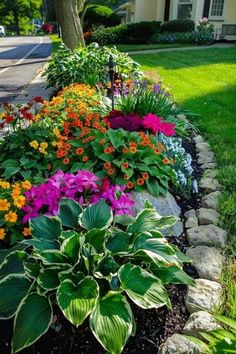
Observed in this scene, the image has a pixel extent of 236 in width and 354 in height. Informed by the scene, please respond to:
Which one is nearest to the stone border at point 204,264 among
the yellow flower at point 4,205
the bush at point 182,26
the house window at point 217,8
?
the yellow flower at point 4,205

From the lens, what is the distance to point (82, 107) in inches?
157

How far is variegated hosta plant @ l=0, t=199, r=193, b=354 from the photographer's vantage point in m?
1.69

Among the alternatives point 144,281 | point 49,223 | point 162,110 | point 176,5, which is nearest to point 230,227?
point 144,281

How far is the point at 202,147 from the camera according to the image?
4.41 m

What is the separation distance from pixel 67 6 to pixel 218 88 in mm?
5149

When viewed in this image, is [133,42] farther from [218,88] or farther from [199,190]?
[199,190]

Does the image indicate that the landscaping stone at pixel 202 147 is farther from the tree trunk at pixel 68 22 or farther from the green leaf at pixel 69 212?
the tree trunk at pixel 68 22

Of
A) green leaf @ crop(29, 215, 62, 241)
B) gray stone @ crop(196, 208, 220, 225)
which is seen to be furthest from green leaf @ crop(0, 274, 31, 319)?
gray stone @ crop(196, 208, 220, 225)

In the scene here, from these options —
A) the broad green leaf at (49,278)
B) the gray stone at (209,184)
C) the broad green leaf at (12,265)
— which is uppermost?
the broad green leaf at (49,278)

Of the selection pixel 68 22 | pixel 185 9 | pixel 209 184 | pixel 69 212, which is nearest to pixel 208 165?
pixel 209 184

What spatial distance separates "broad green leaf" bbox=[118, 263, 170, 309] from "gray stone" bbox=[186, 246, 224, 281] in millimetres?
552

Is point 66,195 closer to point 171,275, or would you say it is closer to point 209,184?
point 171,275

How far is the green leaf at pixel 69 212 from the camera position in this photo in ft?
7.28

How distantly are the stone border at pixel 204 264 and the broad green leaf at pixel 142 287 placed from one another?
0.21 metres
